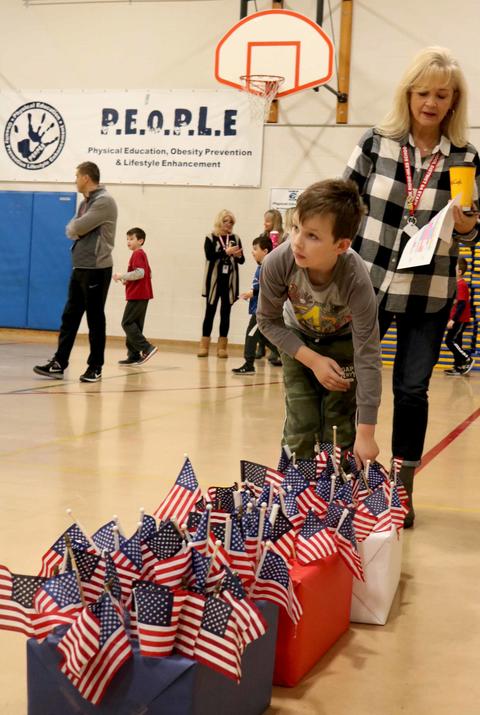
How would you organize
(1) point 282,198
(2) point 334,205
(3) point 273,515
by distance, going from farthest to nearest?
1. (1) point 282,198
2. (2) point 334,205
3. (3) point 273,515

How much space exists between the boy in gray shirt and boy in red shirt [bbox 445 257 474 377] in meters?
7.27

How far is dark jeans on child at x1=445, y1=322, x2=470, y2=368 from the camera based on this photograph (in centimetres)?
1012

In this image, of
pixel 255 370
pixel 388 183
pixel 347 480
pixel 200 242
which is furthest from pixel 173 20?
pixel 347 480

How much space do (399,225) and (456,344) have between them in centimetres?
738

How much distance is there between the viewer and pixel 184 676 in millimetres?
1408

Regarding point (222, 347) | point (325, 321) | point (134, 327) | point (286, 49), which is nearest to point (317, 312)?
point (325, 321)

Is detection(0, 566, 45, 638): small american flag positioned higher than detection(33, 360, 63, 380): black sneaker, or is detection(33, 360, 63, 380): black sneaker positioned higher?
detection(0, 566, 45, 638): small american flag

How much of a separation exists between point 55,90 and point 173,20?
1.83 metres

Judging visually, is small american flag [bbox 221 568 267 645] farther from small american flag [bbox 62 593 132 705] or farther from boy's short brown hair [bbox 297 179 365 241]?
boy's short brown hair [bbox 297 179 365 241]

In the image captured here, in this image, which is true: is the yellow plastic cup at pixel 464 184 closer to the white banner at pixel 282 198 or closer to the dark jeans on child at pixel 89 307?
the dark jeans on child at pixel 89 307

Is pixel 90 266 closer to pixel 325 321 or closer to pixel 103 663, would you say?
pixel 325 321

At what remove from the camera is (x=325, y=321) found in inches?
108

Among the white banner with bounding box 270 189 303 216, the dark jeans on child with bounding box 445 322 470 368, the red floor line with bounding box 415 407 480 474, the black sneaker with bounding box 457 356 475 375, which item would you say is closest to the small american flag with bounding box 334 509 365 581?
the red floor line with bounding box 415 407 480 474

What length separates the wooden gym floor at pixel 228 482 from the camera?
6.08 ft
